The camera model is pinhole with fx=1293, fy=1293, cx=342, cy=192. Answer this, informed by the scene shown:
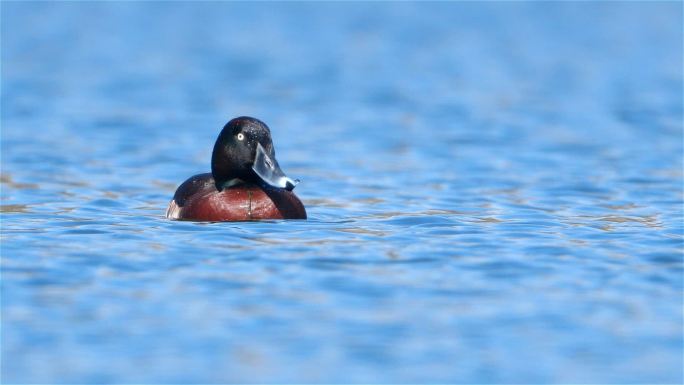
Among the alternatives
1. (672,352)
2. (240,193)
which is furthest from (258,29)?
(672,352)

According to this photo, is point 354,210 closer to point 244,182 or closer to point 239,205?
point 244,182

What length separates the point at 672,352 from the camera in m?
6.70

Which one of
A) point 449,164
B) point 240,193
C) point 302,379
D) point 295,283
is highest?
point 449,164

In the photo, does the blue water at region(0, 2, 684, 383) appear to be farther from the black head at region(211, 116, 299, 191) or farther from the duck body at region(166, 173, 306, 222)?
the black head at region(211, 116, 299, 191)

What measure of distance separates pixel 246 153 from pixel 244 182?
293mm

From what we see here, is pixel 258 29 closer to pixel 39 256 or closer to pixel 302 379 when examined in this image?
pixel 39 256

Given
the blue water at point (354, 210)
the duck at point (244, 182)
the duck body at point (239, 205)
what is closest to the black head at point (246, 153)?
the duck at point (244, 182)

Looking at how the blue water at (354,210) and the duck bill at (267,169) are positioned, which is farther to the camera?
the duck bill at (267,169)

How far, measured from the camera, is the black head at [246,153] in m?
10.0

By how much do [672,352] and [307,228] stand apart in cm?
379

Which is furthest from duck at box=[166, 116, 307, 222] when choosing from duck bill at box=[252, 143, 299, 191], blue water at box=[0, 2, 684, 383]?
blue water at box=[0, 2, 684, 383]

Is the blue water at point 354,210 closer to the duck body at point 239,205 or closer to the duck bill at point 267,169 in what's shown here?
the duck body at point 239,205

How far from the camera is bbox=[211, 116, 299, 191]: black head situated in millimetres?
10031

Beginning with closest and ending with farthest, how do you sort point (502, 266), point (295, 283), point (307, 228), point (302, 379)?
1. point (302, 379)
2. point (295, 283)
3. point (502, 266)
4. point (307, 228)
